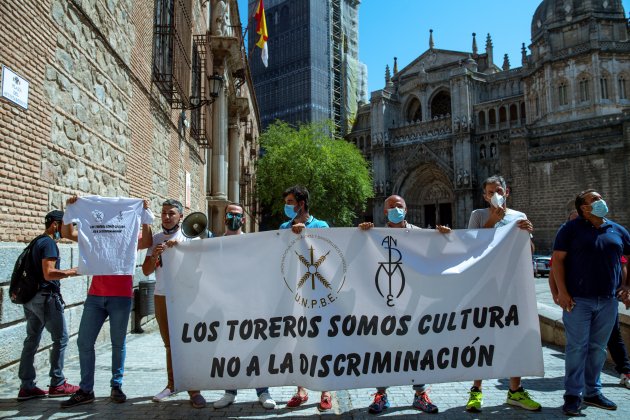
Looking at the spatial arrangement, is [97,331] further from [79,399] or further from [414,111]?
[414,111]

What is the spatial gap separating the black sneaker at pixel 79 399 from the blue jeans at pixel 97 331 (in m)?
0.04

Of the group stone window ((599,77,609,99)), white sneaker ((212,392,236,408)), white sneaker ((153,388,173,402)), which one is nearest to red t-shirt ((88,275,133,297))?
white sneaker ((153,388,173,402))

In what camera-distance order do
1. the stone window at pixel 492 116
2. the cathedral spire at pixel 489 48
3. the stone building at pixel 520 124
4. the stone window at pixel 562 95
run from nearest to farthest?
1. the stone building at pixel 520 124
2. the stone window at pixel 562 95
3. the stone window at pixel 492 116
4. the cathedral spire at pixel 489 48

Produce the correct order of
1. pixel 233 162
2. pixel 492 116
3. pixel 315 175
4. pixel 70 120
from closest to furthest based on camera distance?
Answer: 1. pixel 70 120
2. pixel 233 162
3. pixel 315 175
4. pixel 492 116

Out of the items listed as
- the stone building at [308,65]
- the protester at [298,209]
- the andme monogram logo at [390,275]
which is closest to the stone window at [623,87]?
the stone building at [308,65]

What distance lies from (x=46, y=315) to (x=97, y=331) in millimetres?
519

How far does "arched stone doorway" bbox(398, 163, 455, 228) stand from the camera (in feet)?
150

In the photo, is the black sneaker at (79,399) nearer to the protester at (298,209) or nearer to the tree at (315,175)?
the protester at (298,209)

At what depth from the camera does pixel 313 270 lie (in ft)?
14.3

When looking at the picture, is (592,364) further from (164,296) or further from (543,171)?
(543,171)

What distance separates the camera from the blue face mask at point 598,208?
13.8 feet

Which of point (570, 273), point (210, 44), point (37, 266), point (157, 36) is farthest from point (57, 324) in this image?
point (210, 44)

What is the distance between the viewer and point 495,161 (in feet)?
135

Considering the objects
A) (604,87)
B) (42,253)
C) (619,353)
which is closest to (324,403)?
(42,253)
